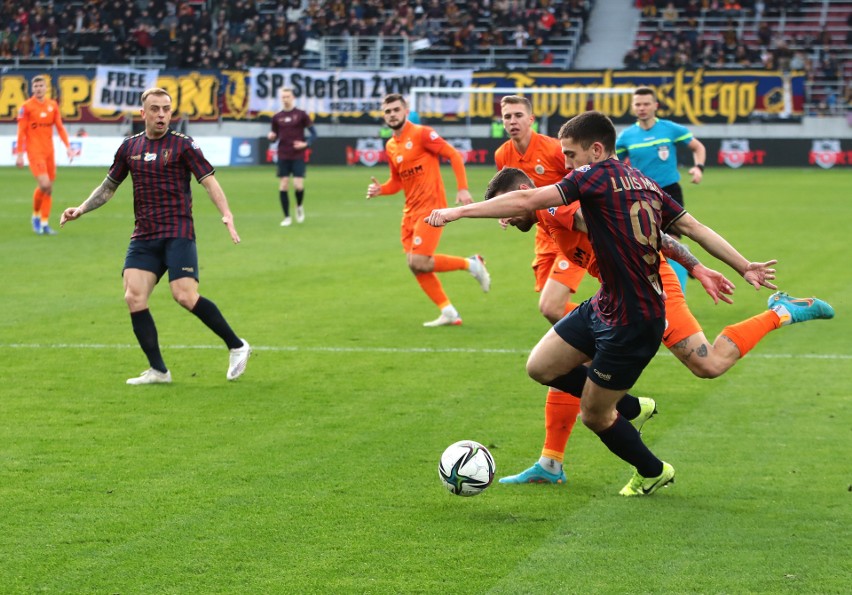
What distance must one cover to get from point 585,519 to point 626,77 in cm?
3679

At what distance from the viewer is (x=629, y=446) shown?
6.29 m

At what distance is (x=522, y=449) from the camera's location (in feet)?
24.8

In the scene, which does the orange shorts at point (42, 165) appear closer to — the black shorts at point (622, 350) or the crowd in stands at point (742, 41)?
the black shorts at point (622, 350)

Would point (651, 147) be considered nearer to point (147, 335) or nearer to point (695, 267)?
point (147, 335)

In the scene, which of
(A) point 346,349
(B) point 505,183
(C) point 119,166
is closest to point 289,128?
(A) point 346,349

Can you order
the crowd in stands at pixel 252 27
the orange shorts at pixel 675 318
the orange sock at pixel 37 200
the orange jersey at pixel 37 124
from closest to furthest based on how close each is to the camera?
the orange shorts at pixel 675 318
the orange sock at pixel 37 200
the orange jersey at pixel 37 124
the crowd in stands at pixel 252 27

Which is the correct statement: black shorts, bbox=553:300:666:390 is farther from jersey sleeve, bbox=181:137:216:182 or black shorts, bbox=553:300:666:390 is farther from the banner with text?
the banner with text

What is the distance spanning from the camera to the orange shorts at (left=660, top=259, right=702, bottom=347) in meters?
6.71

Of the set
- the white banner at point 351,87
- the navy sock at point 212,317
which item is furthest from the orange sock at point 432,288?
the white banner at point 351,87

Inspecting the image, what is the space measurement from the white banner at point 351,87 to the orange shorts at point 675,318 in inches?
1398

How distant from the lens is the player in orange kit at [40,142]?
20406 mm

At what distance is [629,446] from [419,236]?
6505mm

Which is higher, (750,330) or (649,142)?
(649,142)

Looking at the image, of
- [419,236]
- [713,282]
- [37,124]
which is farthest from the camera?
[37,124]
